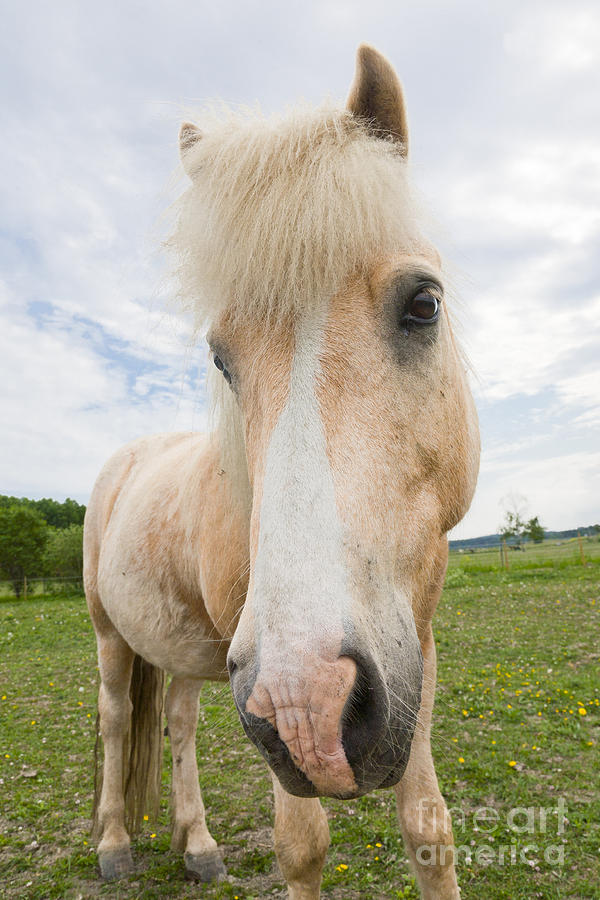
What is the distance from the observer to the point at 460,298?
218cm

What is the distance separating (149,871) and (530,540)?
187 feet

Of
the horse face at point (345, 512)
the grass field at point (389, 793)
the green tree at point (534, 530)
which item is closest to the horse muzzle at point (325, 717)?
the horse face at point (345, 512)

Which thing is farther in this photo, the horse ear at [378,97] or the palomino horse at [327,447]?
the horse ear at [378,97]

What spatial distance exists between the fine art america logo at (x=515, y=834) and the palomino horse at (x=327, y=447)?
1671 mm

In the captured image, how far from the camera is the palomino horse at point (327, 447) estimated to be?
3.68 ft

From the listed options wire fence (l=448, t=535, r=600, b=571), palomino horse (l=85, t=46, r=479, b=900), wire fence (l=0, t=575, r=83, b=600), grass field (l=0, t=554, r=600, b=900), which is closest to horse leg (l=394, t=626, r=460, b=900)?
palomino horse (l=85, t=46, r=479, b=900)

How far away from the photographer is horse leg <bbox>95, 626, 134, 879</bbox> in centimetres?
392

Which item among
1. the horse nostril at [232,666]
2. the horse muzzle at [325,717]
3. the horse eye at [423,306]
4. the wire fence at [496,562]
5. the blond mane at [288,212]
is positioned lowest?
the wire fence at [496,562]

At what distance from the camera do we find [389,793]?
473cm

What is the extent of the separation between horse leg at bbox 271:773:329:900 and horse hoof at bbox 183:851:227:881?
183 centimetres

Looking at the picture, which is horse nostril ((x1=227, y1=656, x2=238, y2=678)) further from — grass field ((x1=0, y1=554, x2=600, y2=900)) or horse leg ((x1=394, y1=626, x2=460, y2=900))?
horse leg ((x1=394, y1=626, x2=460, y2=900))

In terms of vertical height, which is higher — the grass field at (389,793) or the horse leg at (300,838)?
the horse leg at (300,838)

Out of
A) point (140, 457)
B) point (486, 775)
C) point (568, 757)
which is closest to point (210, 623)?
point (140, 457)

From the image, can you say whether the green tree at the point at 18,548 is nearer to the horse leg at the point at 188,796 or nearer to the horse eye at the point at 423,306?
the horse leg at the point at 188,796
